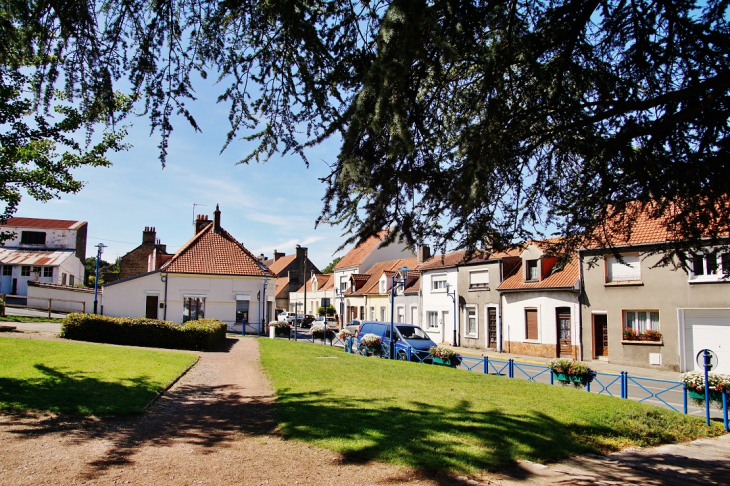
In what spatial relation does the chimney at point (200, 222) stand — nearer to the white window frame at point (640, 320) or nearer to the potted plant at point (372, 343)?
the potted plant at point (372, 343)

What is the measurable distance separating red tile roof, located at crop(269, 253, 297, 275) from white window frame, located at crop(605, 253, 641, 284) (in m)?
54.1

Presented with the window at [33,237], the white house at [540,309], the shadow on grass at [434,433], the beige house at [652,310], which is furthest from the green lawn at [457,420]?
the window at [33,237]

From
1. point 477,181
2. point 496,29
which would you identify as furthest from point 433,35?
point 477,181

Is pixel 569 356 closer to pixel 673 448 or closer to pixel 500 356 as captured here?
pixel 500 356

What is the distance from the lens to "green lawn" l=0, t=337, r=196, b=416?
8312 mm

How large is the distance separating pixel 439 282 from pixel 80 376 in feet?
95.1

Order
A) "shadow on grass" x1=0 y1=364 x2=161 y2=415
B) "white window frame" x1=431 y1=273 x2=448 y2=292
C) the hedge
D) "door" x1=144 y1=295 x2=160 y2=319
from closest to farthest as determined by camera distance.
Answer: "shadow on grass" x1=0 y1=364 x2=161 y2=415
the hedge
"door" x1=144 y1=295 x2=160 y2=319
"white window frame" x1=431 y1=273 x2=448 y2=292

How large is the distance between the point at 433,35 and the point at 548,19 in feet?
9.48

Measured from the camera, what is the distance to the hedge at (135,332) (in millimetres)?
18031

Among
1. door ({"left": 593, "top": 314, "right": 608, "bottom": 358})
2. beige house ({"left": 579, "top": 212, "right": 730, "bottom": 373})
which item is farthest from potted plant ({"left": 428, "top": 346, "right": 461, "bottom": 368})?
door ({"left": 593, "top": 314, "right": 608, "bottom": 358})

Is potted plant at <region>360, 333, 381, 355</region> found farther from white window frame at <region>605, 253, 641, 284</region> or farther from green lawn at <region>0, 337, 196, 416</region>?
white window frame at <region>605, 253, 641, 284</region>

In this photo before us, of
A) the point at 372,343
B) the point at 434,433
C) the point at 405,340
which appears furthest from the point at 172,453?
the point at 372,343

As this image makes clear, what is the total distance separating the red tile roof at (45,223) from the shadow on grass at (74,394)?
157 feet

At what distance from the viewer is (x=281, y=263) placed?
76938 millimetres
